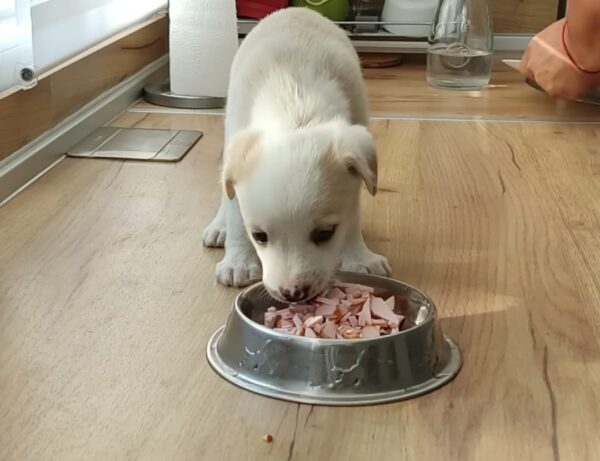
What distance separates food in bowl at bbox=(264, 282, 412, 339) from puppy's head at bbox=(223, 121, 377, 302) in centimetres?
3

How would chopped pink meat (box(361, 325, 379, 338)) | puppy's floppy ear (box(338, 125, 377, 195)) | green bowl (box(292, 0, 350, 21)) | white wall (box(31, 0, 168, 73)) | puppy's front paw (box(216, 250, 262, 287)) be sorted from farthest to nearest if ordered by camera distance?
1. green bowl (box(292, 0, 350, 21))
2. white wall (box(31, 0, 168, 73))
3. puppy's front paw (box(216, 250, 262, 287))
4. puppy's floppy ear (box(338, 125, 377, 195))
5. chopped pink meat (box(361, 325, 379, 338))

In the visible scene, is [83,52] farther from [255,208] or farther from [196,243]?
[255,208]

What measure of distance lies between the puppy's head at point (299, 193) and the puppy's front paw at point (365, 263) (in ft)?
0.72

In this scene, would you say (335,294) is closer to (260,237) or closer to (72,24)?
(260,237)

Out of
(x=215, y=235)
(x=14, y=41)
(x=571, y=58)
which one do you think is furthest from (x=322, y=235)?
Answer: (x=571, y=58)

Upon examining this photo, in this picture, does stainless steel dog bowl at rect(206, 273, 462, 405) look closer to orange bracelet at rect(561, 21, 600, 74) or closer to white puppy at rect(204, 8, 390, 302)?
white puppy at rect(204, 8, 390, 302)

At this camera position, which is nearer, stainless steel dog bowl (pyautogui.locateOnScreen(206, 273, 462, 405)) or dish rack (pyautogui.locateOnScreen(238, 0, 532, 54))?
stainless steel dog bowl (pyautogui.locateOnScreen(206, 273, 462, 405))

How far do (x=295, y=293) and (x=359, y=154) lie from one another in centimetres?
23

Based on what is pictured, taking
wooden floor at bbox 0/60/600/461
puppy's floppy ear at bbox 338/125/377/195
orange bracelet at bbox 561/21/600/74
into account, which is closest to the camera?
wooden floor at bbox 0/60/600/461

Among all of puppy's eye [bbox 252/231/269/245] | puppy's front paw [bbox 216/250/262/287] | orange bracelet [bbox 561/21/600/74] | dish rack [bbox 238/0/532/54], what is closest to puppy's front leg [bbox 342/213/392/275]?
puppy's front paw [bbox 216/250/262/287]

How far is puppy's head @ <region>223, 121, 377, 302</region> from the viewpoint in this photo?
4.49 feet

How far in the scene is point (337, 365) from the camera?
49.5 inches

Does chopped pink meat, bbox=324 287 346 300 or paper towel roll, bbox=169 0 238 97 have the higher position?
paper towel roll, bbox=169 0 238 97

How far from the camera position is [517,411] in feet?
4.02
